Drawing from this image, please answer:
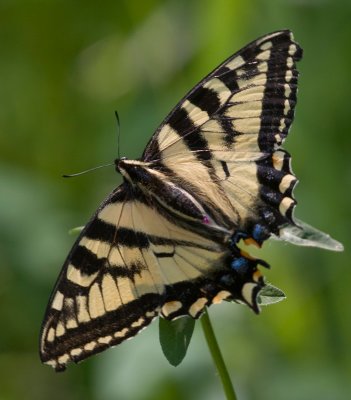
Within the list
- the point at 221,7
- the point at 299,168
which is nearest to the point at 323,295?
the point at 299,168

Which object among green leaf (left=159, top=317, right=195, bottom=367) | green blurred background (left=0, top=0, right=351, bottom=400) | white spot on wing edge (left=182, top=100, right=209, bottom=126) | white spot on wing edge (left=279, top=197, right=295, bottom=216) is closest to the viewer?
green leaf (left=159, top=317, right=195, bottom=367)

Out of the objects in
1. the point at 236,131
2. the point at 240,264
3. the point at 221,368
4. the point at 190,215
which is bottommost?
the point at 221,368

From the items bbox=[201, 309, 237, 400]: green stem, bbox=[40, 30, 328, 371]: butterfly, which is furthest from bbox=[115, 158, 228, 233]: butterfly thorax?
bbox=[201, 309, 237, 400]: green stem

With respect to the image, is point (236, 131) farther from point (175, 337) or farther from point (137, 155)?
point (137, 155)

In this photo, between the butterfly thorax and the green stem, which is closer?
the green stem

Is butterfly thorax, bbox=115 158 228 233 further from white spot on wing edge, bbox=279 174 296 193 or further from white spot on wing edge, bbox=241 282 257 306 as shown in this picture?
white spot on wing edge, bbox=241 282 257 306

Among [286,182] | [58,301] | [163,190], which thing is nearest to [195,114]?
[163,190]

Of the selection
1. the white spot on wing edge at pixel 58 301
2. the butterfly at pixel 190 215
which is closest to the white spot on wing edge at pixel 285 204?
the butterfly at pixel 190 215
